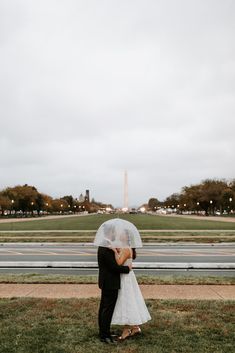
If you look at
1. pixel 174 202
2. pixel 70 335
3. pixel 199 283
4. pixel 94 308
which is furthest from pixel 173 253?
pixel 174 202

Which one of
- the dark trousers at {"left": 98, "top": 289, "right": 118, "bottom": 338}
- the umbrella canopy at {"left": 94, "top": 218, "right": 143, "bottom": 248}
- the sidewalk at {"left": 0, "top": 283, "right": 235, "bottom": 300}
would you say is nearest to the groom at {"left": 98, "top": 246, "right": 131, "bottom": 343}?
the dark trousers at {"left": 98, "top": 289, "right": 118, "bottom": 338}

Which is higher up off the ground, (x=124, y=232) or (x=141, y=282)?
(x=124, y=232)

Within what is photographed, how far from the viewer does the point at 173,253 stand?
56.6 ft

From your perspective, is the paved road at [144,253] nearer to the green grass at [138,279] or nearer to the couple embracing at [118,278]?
the green grass at [138,279]

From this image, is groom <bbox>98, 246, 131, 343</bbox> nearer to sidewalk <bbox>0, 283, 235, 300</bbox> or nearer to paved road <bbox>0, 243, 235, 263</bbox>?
sidewalk <bbox>0, 283, 235, 300</bbox>

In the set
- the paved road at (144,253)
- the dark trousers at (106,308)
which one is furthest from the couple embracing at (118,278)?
the paved road at (144,253)

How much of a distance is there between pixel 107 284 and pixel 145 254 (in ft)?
36.9

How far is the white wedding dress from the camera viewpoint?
235 inches

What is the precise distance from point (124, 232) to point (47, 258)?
35.0 ft

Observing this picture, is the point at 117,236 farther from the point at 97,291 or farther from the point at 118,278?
the point at 97,291

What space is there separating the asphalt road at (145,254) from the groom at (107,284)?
6471mm

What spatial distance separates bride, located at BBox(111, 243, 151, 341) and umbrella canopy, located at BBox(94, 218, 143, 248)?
0.38 ft

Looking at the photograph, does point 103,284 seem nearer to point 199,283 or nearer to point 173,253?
point 199,283

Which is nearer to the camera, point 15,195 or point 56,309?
point 56,309
